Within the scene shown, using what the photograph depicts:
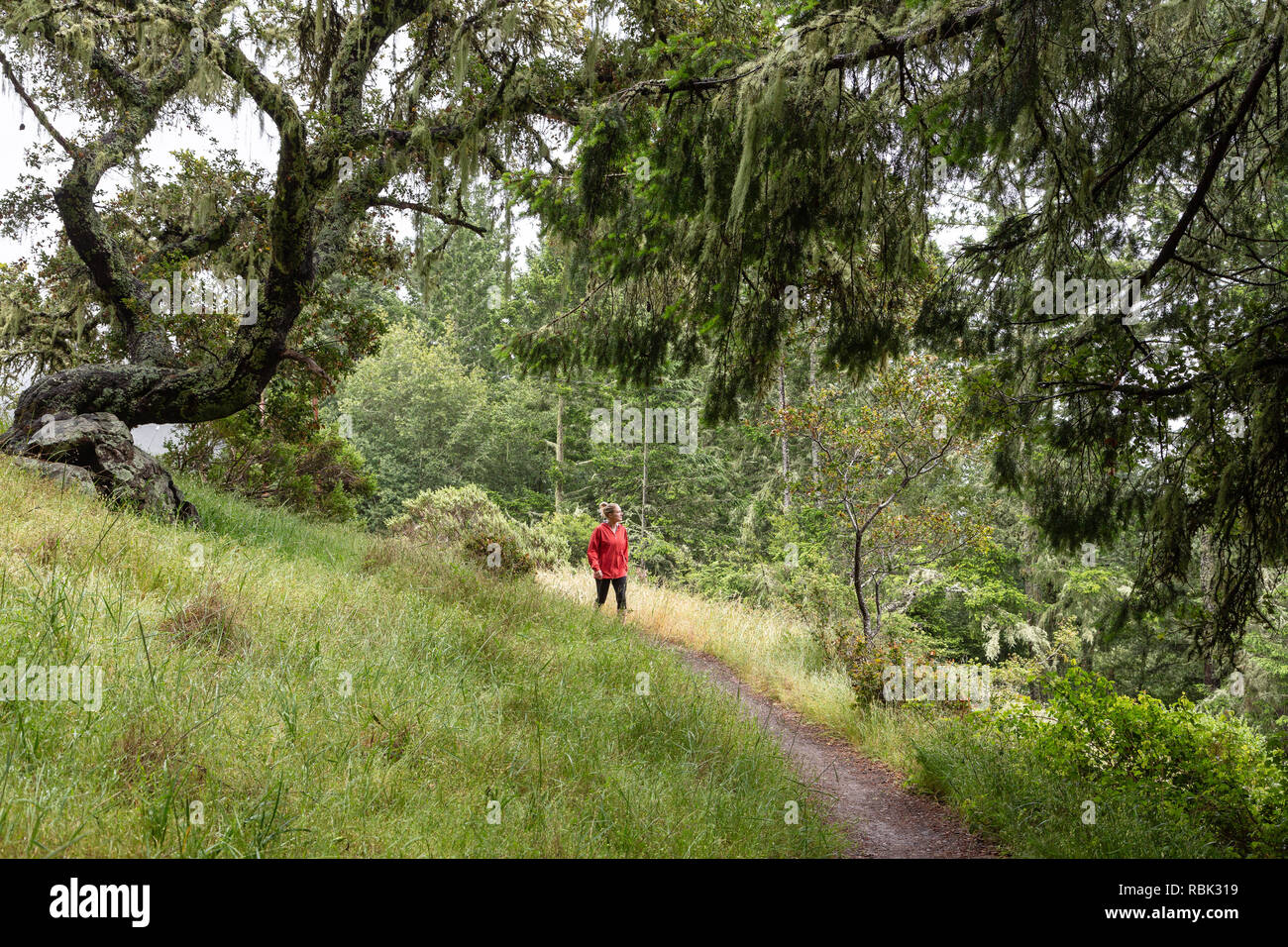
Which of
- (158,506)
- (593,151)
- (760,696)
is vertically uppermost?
(593,151)

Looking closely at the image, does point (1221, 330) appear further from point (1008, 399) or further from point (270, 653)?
point (270, 653)

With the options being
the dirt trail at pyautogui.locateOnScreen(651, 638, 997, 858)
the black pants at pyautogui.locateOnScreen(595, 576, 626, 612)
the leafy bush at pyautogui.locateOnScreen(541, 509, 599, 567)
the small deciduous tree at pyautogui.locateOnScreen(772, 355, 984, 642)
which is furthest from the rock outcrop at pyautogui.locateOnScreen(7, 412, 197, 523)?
the leafy bush at pyautogui.locateOnScreen(541, 509, 599, 567)

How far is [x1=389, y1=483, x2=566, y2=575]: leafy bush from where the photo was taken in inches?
346

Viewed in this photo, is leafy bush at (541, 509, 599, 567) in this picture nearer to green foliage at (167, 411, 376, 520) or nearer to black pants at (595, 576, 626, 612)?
green foliage at (167, 411, 376, 520)

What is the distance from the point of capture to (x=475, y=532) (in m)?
10.4

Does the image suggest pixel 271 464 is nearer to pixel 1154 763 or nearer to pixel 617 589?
pixel 617 589

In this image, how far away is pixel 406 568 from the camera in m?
6.69

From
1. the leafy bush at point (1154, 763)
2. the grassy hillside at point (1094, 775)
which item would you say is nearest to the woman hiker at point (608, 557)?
the grassy hillside at point (1094, 775)

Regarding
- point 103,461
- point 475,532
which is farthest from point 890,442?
point 103,461

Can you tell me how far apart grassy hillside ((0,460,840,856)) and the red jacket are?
3342 mm

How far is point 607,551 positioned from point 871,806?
511 centimetres

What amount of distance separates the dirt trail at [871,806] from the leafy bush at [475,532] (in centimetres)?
390

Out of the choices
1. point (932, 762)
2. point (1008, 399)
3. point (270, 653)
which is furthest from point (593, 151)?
point (932, 762)

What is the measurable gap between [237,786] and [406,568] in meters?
4.38
